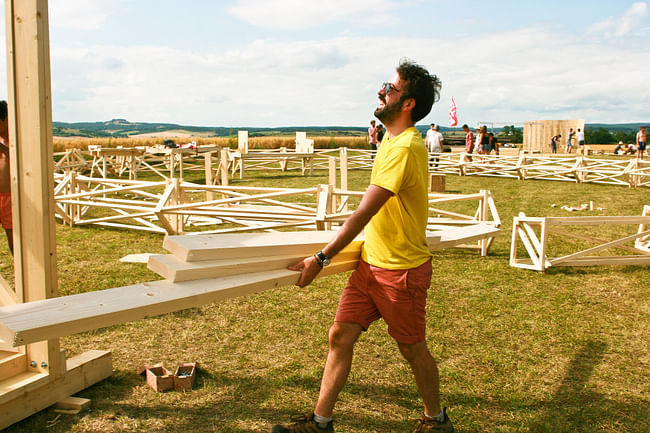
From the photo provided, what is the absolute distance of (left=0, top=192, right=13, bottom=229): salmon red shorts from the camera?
15.9 ft

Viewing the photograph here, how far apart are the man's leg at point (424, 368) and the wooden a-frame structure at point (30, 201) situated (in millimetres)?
2128

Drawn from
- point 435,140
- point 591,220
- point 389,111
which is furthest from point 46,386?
point 435,140

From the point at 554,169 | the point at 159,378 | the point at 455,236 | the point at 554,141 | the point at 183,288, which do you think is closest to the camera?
the point at 183,288

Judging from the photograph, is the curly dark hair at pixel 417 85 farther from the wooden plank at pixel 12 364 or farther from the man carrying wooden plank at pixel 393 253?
the wooden plank at pixel 12 364

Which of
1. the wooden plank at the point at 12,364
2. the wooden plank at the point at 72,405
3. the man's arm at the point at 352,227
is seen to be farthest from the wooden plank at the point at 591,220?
the wooden plank at the point at 12,364

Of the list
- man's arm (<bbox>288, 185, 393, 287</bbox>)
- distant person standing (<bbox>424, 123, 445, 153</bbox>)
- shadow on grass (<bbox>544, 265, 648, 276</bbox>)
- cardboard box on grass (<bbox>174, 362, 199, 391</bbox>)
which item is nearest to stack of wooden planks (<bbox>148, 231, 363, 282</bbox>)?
man's arm (<bbox>288, 185, 393, 287</bbox>)

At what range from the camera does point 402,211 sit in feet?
8.93

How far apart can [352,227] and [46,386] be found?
2.25 m

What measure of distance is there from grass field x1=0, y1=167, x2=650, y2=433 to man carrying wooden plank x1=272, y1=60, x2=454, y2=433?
62cm

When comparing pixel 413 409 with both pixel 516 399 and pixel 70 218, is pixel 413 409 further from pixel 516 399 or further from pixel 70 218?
pixel 70 218

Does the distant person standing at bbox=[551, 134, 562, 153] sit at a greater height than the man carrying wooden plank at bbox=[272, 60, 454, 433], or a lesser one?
greater

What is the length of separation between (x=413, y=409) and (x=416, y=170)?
1733mm

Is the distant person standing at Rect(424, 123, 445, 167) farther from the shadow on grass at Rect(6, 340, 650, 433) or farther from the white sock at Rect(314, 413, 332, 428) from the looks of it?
the white sock at Rect(314, 413, 332, 428)

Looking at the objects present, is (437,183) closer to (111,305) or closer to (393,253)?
(393,253)
